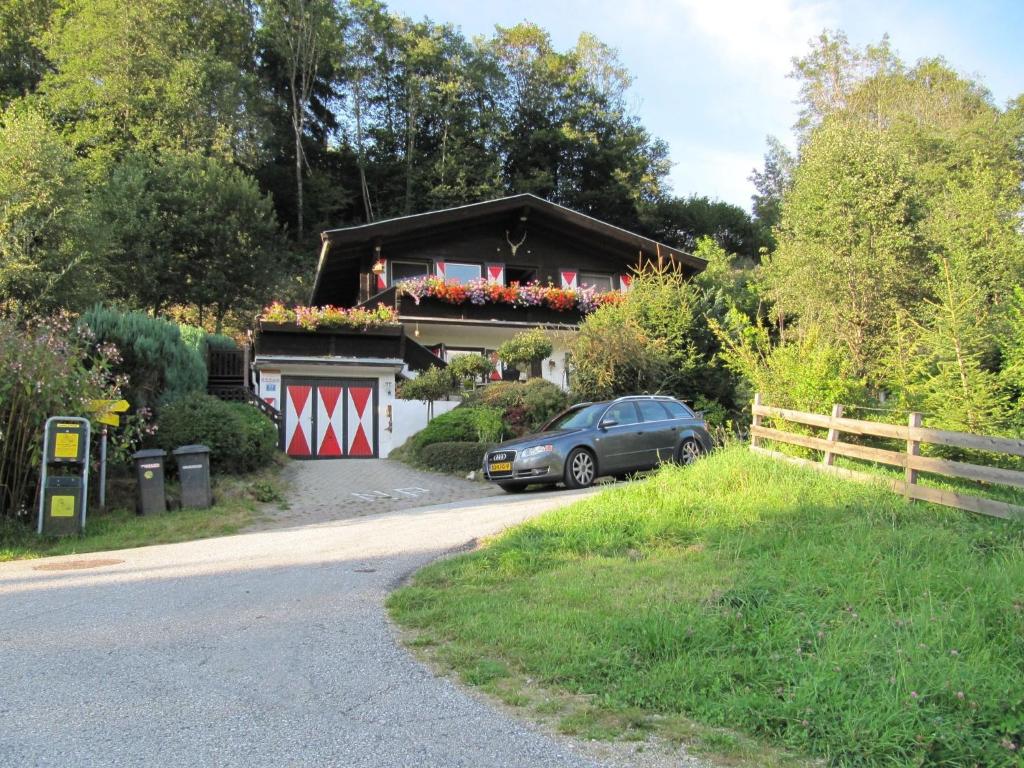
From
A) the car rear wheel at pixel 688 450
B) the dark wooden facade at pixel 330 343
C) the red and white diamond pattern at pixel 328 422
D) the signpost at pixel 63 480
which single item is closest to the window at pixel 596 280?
the dark wooden facade at pixel 330 343

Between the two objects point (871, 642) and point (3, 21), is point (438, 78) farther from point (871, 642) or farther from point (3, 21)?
point (871, 642)

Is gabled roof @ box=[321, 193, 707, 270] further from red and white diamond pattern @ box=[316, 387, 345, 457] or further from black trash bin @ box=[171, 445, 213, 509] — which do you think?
black trash bin @ box=[171, 445, 213, 509]

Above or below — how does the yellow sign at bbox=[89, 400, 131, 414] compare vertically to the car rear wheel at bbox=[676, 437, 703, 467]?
above

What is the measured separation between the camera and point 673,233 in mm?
45750

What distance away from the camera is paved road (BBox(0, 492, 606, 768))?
3463 mm

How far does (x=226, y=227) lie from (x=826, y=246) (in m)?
22.5

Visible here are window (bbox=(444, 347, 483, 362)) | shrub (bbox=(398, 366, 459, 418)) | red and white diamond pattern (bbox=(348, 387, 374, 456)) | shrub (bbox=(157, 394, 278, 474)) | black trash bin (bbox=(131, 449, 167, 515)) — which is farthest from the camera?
window (bbox=(444, 347, 483, 362))

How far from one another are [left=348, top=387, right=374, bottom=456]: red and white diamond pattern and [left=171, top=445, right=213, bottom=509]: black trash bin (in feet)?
27.0

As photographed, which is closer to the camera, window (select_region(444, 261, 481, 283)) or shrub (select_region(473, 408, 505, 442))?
shrub (select_region(473, 408, 505, 442))

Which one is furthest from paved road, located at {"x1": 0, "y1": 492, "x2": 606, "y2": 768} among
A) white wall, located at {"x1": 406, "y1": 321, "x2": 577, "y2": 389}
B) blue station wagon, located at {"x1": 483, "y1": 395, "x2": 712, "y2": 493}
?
white wall, located at {"x1": 406, "y1": 321, "x2": 577, "y2": 389}

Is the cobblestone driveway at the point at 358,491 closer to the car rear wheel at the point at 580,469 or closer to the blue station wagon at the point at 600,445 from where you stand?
the blue station wagon at the point at 600,445

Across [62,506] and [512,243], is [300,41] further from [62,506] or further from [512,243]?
[62,506]

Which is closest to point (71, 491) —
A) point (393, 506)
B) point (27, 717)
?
point (393, 506)

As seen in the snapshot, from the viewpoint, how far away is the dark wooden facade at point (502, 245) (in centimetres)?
2612
